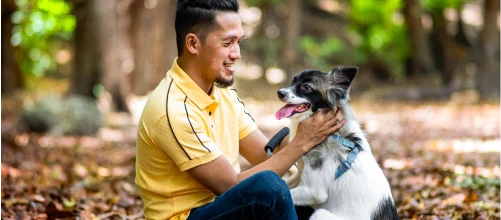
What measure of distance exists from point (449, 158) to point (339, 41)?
20808 mm

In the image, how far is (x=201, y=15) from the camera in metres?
3.71

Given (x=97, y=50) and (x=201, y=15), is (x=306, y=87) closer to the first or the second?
(x=201, y=15)

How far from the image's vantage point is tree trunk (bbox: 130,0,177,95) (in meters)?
22.2

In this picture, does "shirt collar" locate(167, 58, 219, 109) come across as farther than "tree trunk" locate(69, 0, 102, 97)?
No

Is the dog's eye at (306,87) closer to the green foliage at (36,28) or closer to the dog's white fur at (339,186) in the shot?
the dog's white fur at (339,186)

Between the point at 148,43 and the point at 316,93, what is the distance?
1983 cm

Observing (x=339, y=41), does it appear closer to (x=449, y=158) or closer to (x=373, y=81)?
(x=373, y=81)

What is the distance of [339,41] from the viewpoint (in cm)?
3023

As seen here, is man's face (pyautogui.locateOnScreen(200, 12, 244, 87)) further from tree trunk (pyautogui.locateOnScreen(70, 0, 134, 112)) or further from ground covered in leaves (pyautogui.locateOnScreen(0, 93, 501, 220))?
tree trunk (pyautogui.locateOnScreen(70, 0, 134, 112))

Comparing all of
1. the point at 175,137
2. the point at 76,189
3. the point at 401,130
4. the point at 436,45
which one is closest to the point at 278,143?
the point at 175,137

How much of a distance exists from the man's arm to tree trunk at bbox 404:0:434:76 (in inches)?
860

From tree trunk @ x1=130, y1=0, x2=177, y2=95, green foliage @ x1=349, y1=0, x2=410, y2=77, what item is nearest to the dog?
tree trunk @ x1=130, y1=0, x2=177, y2=95

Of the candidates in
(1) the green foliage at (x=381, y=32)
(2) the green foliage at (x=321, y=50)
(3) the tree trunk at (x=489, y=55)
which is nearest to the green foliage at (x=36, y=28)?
(2) the green foliage at (x=321, y=50)

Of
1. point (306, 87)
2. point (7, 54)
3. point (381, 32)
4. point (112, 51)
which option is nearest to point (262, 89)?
point (381, 32)
